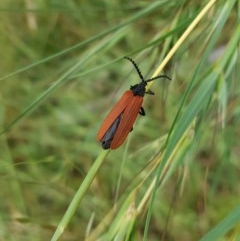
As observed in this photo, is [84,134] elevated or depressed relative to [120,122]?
elevated

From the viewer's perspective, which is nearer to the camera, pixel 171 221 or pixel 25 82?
pixel 171 221

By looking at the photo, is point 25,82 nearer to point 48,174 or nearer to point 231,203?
point 48,174

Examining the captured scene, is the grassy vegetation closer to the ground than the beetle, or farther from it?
farther from it

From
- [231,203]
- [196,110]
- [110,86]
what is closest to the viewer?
[196,110]

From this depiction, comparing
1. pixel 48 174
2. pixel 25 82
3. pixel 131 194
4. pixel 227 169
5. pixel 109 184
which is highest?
pixel 25 82

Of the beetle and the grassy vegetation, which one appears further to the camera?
the grassy vegetation

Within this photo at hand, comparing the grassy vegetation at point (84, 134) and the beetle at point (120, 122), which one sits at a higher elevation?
the grassy vegetation at point (84, 134)

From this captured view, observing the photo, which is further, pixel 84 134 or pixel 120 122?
pixel 84 134

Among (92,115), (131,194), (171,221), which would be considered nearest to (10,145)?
(92,115)

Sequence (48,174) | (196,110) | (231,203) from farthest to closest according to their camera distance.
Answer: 1. (48,174)
2. (231,203)
3. (196,110)

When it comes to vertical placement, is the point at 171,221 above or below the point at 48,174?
below

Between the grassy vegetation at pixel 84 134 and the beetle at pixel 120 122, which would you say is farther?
the grassy vegetation at pixel 84 134
